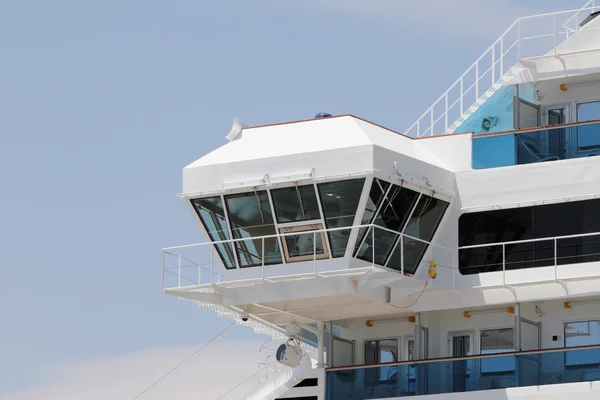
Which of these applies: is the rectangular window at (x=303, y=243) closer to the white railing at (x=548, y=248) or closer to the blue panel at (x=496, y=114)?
the white railing at (x=548, y=248)

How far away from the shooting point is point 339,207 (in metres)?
36.6

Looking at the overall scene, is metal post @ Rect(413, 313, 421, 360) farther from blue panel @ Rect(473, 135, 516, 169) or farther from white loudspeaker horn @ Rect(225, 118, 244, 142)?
white loudspeaker horn @ Rect(225, 118, 244, 142)

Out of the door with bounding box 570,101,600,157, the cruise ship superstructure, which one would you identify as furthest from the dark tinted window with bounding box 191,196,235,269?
the door with bounding box 570,101,600,157

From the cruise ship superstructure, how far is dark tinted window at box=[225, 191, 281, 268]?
0.12ft

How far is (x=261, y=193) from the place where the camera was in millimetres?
37125

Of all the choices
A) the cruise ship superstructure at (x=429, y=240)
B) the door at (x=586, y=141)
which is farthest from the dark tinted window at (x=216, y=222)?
the door at (x=586, y=141)

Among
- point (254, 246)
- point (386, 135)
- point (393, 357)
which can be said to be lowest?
point (393, 357)

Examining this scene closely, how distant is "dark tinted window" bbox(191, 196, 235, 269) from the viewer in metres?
37.8

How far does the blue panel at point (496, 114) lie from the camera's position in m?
39.5

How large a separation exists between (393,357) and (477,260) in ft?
10.1

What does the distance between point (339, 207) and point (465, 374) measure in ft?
14.2

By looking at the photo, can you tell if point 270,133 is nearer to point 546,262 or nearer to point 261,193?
point 261,193

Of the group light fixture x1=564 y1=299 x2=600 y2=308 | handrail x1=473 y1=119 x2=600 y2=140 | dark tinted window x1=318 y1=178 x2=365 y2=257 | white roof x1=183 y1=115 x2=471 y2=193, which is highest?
handrail x1=473 y1=119 x2=600 y2=140

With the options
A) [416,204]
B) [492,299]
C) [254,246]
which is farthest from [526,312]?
[254,246]
